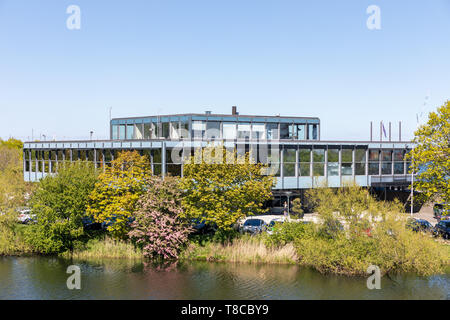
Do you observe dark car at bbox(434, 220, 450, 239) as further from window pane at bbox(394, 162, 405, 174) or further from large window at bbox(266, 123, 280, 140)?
large window at bbox(266, 123, 280, 140)

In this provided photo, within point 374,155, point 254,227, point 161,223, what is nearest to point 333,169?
point 374,155

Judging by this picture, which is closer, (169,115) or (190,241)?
(190,241)

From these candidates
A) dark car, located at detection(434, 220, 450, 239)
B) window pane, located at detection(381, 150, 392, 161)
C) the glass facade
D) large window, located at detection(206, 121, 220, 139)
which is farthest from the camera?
large window, located at detection(206, 121, 220, 139)

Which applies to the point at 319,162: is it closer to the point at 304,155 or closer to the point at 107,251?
the point at 304,155

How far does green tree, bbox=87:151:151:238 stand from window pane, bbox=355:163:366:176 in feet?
76.8

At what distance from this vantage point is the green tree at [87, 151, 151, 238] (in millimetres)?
32188

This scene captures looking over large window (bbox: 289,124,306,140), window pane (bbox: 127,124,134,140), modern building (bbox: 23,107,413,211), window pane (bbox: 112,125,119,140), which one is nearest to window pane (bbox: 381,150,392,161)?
modern building (bbox: 23,107,413,211)

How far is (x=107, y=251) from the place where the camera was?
32.7 meters

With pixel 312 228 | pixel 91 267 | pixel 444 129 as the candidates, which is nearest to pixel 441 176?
pixel 444 129

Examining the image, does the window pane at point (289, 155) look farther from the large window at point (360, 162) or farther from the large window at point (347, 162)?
the large window at point (360, 162)
